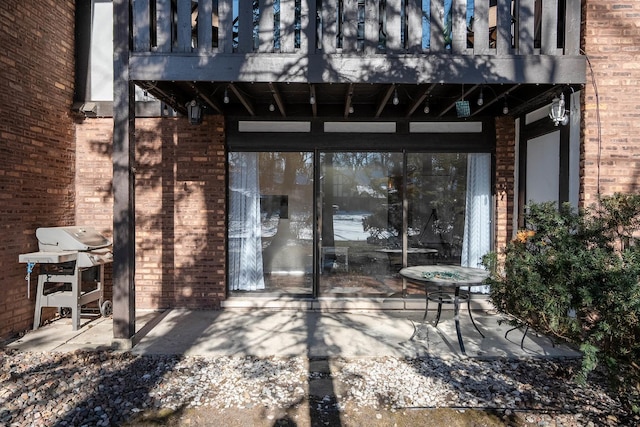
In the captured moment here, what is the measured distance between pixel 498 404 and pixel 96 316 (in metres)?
5.14

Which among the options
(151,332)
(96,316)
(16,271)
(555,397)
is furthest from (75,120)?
(555,397)

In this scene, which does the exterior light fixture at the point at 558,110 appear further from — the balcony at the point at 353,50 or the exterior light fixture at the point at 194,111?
the exterior light fixture at the point at 194,111

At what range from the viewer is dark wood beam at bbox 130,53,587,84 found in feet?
13.9

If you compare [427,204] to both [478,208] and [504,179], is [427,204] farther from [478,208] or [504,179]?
[504,179]

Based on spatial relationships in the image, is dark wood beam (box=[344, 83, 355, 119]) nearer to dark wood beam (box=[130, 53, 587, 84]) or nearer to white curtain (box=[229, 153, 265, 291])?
dark wood beam (box=[130, 53, 587, 84])

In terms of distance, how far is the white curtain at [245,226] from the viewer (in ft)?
20.1

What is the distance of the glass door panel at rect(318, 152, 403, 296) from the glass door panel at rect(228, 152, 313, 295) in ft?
0.88

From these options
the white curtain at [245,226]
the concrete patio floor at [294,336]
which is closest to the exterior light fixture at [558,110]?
the concrete patio floor at [294,336]

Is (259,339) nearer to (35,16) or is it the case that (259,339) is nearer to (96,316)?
(96,316)

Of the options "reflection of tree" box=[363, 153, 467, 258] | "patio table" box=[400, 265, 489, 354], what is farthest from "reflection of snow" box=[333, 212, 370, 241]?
"patio table" box=[400, 265, 489, 354]

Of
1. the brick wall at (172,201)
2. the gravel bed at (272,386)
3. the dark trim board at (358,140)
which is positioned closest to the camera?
the gravel bed at (272,386)

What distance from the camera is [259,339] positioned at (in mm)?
4652

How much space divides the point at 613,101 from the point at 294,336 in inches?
181

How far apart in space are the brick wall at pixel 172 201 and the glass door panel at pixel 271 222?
31cm
